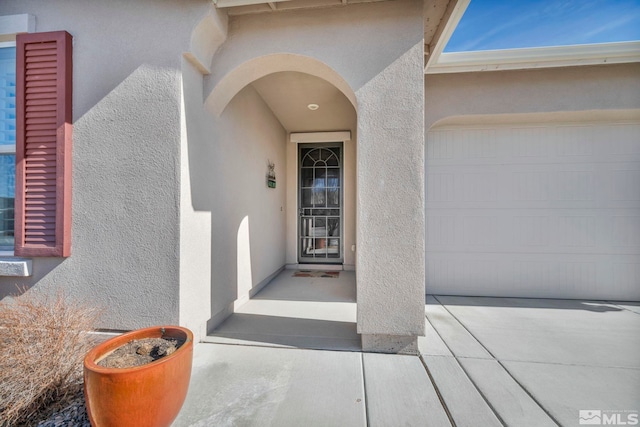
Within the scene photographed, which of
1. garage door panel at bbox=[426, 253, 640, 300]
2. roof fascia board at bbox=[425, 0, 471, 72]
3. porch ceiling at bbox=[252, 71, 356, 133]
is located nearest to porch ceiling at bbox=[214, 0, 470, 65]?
roof fascia board at bbox=[425, 0, 471, 72]

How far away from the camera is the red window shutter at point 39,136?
8.34 ft

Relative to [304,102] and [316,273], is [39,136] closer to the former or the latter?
[304,102]

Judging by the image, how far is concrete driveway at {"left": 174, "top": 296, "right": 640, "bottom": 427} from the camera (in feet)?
5.81

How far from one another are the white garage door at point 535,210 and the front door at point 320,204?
7.63ft

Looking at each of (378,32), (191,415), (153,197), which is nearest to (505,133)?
(378,32)

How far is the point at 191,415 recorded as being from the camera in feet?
5.82

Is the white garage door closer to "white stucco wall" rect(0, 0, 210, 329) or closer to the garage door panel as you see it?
the garage door panel

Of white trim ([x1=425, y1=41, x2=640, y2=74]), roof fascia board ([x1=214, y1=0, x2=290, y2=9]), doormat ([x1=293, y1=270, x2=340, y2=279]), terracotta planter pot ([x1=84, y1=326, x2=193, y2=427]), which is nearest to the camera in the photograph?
terracotta planter pot ([x1=84, y1=326, x2=193, y2=427])

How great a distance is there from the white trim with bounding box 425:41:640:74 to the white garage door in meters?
0.92

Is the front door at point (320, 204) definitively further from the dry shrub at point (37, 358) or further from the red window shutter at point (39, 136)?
the dry shrub at point (37, 358)

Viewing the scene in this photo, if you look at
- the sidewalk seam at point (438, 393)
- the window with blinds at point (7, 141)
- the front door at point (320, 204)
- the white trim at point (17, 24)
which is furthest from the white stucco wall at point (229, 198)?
the sidewalk seam at point (438, 393)

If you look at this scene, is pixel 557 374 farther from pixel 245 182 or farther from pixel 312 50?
pixel 245 182

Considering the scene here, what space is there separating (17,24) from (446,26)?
4382 millimetres

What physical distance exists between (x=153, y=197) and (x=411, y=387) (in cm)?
279
